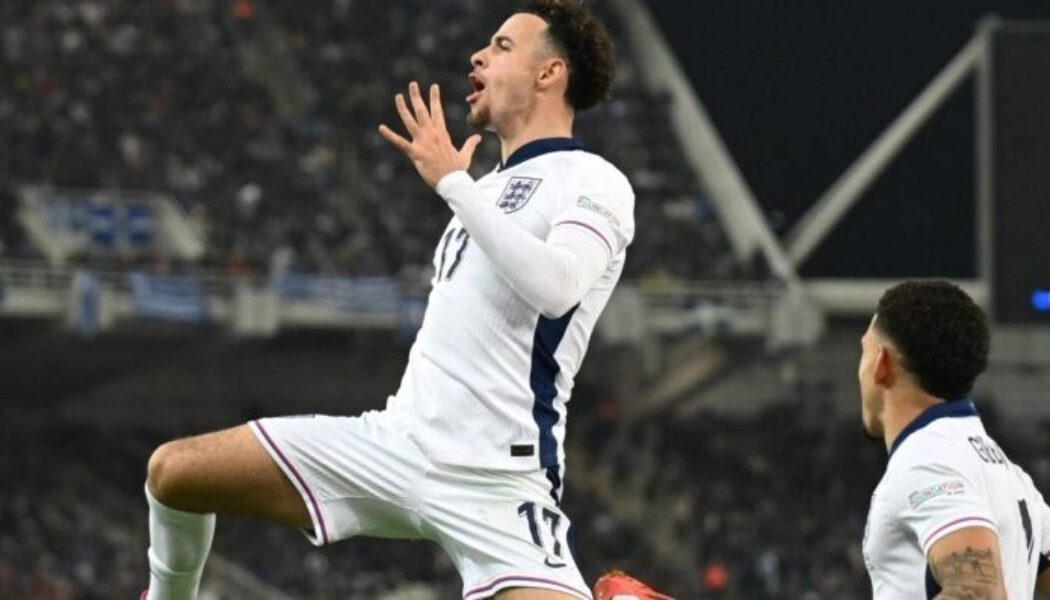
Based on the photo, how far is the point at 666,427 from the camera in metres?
30.0

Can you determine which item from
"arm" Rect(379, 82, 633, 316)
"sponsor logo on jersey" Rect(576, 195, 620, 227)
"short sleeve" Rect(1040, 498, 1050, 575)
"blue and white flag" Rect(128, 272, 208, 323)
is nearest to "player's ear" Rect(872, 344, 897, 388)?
"short sleeve" Rect(1040, 498, 1050, 575)

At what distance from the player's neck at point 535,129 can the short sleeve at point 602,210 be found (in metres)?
0.22

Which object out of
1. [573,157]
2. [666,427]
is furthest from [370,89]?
[573,157]

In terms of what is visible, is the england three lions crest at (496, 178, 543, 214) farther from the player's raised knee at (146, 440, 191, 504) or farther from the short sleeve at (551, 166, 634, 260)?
the player's raised knee at (146, 440, 191, 504)

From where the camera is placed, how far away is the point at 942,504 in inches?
202

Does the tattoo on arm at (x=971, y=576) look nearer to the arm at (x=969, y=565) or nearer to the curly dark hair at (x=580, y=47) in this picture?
the arm at (x=969, y=565)

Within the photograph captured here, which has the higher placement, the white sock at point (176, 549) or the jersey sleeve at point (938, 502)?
the jersey sleeve at point (938, 502)

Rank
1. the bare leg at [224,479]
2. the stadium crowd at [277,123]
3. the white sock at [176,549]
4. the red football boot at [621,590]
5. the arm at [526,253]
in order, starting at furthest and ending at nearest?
the stadium crowd at [277,123], the white sock at [176,549], the bare leg at [224,479], the red football boot at [621,590], the arm at [526,253]

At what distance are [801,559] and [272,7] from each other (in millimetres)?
10519

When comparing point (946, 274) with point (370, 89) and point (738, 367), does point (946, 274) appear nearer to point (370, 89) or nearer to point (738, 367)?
point (738, 367)

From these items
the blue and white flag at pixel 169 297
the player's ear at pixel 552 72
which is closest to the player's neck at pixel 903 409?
the player's ear at pixel 552 72

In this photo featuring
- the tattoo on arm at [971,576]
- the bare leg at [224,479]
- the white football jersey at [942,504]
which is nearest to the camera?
the tattoo on arm at [971,576]

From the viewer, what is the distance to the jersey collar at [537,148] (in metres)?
6.42

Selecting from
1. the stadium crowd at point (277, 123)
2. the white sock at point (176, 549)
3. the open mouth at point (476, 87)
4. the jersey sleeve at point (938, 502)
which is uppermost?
the open mouth at point (476, 87)
